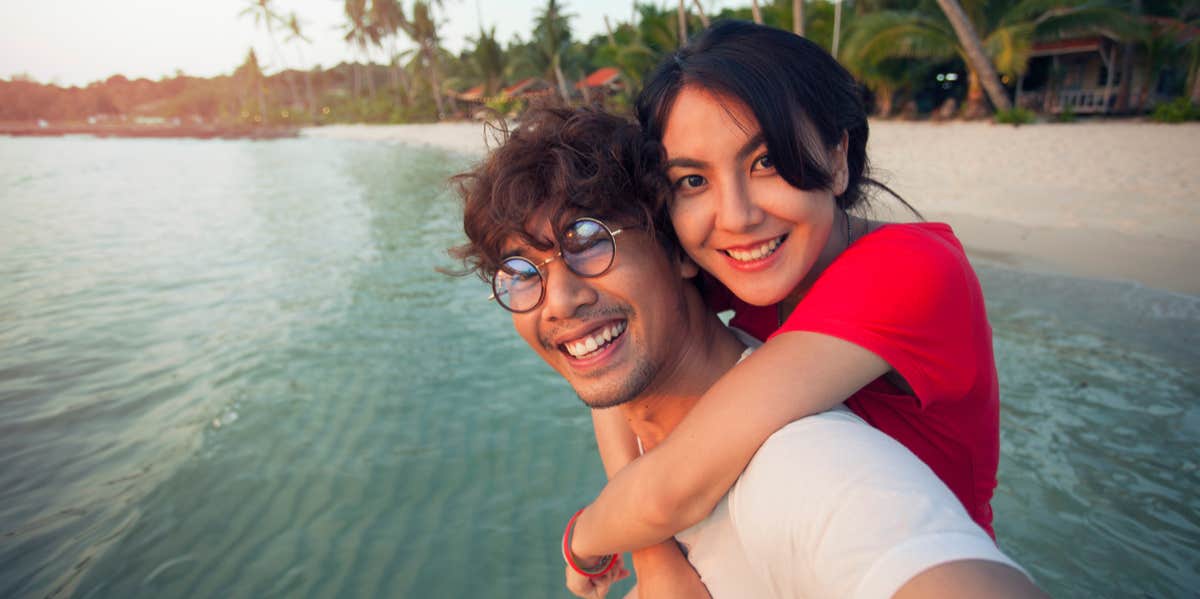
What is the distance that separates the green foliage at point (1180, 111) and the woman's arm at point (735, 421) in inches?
766

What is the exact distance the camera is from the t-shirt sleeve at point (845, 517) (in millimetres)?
1021

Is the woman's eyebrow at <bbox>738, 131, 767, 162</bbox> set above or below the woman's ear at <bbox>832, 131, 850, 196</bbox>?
above

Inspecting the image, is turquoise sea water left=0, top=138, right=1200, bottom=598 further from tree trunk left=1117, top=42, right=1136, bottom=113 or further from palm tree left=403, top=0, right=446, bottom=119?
palm tree left=403, top=0, right=446, bottom=119

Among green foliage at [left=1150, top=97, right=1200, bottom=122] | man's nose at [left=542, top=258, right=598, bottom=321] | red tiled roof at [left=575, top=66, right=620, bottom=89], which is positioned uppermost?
red tiled roof at [left=575, top=66, right=620, bottom=89]

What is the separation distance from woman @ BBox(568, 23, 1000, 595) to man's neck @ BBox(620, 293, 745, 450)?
0.61 feet

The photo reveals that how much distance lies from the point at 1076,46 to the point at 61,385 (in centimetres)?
2649

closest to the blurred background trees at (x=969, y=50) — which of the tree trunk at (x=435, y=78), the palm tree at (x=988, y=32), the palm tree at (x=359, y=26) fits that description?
the palm tree at (x=988, y=32)

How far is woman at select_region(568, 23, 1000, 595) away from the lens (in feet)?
4.99

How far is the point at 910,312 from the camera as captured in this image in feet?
5.16

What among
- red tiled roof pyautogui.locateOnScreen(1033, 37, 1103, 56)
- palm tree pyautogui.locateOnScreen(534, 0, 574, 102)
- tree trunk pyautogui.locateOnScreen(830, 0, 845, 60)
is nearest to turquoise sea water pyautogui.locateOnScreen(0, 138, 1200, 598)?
tree trunk pyautogui.locateOnScreen(830, 0, 845, 60)

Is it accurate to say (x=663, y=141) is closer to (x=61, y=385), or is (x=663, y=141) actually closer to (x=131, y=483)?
(x=131, y=483)

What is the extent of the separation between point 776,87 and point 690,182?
0.37m

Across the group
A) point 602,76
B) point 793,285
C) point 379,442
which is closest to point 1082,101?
point 379,442

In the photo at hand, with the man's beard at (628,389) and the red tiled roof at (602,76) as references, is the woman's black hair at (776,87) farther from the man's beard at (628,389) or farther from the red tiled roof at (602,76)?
the red tiled roof at (602,76)
